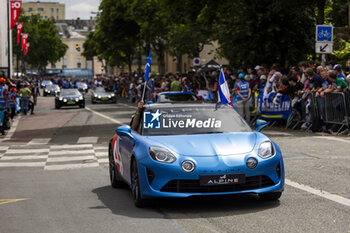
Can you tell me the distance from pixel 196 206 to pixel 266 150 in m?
1.03

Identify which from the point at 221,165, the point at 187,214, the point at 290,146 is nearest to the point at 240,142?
the point at 221,165

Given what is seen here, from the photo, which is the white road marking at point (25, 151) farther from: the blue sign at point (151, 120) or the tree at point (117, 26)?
the tree at point (117, 26)

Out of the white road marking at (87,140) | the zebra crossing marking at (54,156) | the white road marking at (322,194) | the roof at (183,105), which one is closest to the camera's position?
the white road marking at (322,194)

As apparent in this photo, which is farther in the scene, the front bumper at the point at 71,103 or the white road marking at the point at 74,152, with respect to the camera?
the front bumper at the point at 71,103

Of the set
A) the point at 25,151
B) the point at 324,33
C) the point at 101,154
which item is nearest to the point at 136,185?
the point at 101,154

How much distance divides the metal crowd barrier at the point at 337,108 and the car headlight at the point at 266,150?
30.0ft

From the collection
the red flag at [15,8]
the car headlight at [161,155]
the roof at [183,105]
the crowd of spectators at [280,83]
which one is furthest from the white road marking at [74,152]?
the red flag at [15,8]

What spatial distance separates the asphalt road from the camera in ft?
22.5

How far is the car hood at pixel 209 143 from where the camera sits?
7.70 meters

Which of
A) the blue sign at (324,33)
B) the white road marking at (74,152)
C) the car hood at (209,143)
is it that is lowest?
the white road marking at (74,152)

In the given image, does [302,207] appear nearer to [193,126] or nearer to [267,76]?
[193,126]

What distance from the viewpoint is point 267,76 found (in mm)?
22875

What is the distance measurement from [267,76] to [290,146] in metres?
8.55

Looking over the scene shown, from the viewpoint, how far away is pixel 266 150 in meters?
7.87
